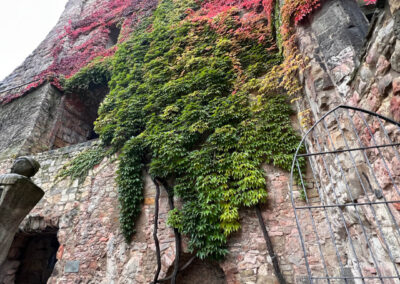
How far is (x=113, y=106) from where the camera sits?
241 inches

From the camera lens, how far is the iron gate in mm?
1861

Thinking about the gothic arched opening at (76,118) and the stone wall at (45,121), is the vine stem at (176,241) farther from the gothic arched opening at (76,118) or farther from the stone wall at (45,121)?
the gothic arched opening at (76,118)

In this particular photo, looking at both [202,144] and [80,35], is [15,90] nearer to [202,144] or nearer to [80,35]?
[80,35]

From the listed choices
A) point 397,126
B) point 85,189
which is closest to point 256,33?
point 397,126

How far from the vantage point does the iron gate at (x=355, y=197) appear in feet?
6.11

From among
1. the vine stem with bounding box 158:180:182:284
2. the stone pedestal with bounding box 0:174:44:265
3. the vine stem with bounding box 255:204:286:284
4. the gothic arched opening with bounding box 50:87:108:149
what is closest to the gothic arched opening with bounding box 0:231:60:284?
the gothic arched opening with bounding box 50:87:108:149

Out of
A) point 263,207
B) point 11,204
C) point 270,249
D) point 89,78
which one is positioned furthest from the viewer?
point 89,78

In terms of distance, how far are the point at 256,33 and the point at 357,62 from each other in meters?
3.55

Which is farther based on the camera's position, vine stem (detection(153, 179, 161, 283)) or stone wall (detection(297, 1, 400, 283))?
vine stem (detection(153, 179, 161, 283))

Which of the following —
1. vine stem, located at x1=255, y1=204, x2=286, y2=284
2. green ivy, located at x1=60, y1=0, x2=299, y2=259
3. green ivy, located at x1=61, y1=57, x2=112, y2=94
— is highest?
green ivy, located at x1=61, y1=57, x2=112, y2=94

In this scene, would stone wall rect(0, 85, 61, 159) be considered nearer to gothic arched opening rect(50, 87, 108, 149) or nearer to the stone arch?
gothic arched opening rect(50, 87, 108, 149)

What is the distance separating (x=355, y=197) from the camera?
244cm

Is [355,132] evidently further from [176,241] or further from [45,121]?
[45,121]

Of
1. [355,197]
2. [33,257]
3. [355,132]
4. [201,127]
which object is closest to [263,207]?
[355,197]
